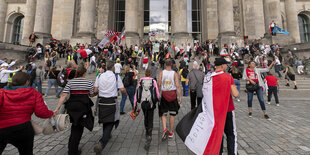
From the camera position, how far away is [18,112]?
2.07 m

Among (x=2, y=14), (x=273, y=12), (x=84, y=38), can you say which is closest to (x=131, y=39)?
(x=84, y=38)

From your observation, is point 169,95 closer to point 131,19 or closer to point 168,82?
point 168,82

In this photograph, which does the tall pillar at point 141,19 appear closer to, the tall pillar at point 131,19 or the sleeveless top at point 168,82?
the tall pillar at point 131,19

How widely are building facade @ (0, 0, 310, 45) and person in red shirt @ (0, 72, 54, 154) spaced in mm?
15341

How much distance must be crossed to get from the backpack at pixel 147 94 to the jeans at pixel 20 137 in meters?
1.95

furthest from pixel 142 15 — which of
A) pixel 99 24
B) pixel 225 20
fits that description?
pixel 225 20

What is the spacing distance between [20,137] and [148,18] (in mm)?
24710

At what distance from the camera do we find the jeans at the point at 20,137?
2.02m

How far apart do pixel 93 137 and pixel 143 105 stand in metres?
1.58

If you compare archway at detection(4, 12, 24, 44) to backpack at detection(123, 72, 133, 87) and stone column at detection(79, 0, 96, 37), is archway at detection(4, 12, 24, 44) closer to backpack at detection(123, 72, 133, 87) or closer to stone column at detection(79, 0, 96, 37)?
stone column at detection(79, 0, 96, 37)

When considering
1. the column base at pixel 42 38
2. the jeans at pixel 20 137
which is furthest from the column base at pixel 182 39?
the jeans at pixel 20 137

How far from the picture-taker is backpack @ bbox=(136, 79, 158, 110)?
138 inches

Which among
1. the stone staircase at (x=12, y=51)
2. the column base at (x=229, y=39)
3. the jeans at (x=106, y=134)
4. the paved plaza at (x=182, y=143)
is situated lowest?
the paved plaza at (x=182, y=143)

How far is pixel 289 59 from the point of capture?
12906 millimetres
